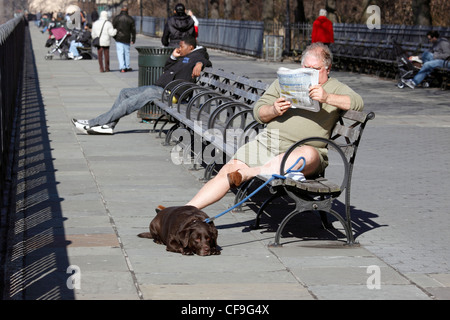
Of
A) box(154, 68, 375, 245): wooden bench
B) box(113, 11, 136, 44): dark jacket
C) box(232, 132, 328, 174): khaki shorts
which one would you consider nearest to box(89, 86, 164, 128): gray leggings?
box(154, 68, 375, 245): wooden bench

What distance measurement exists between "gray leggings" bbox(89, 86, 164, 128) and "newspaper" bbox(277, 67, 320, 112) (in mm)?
5409

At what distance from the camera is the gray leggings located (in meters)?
11.5

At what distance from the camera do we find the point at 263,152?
6594 millimetres

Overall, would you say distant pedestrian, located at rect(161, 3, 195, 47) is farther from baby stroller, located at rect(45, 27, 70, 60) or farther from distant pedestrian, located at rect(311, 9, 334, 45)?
baby stroller, located at rect(45, 27, 70, 60)

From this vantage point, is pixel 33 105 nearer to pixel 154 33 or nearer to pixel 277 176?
pixel 277 176

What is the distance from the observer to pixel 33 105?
15938mm

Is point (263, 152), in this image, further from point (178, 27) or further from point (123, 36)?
point (123, 36)

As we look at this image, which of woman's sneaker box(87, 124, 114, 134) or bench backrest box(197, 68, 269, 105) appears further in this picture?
woman's sneaker box(87, 124, 114, 134)

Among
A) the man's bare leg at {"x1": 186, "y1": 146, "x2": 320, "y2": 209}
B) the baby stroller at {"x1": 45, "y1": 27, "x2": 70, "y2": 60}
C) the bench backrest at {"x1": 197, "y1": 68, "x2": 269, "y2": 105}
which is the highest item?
the bench backrest at {"x1": 197, "y1": 68, "x2": 269, "y2": 105}

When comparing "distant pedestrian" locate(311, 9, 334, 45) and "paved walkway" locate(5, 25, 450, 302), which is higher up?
"distant pedestrian" locate(311, 9, 334, 45)
